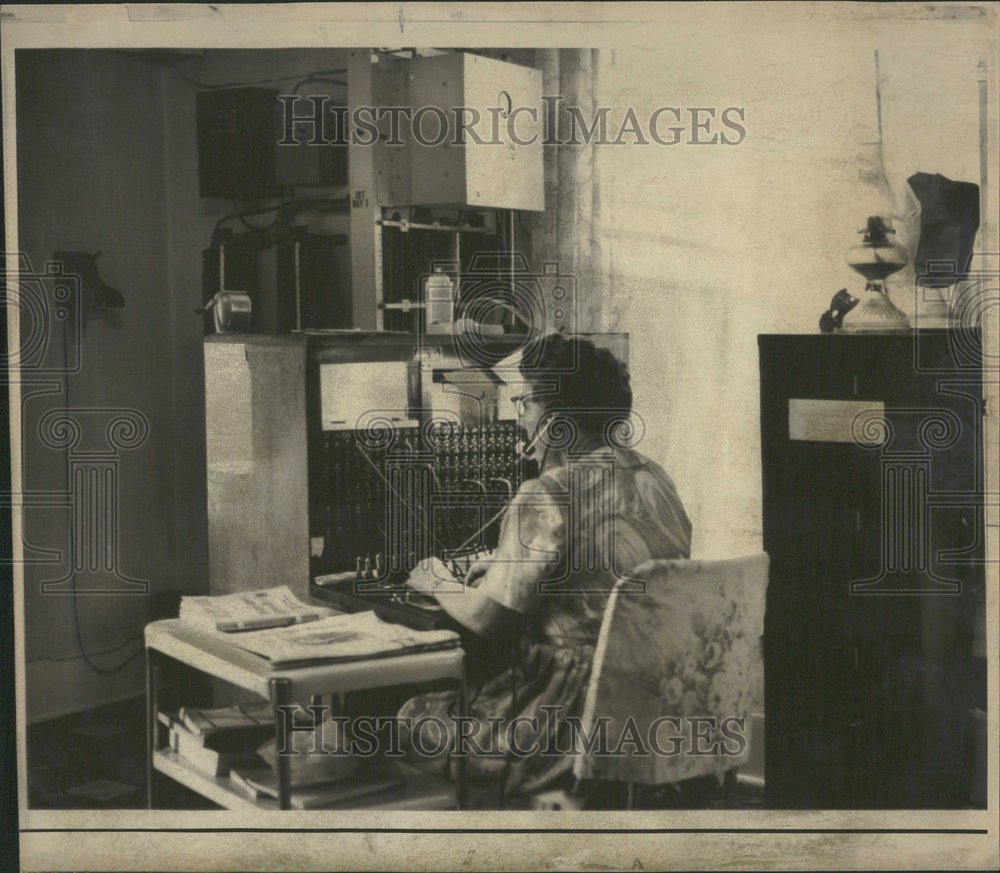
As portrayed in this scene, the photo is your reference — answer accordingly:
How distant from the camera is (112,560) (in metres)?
3.27

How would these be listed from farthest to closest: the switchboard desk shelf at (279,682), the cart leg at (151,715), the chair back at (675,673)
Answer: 1. the cart leg at (151,715)
2. the chair back at (675,673)
3. the switchboard desk shelf at (279,682)

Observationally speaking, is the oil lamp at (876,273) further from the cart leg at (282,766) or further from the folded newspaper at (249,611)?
the cart leg at (282,766)

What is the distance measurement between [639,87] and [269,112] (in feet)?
A: 3.26

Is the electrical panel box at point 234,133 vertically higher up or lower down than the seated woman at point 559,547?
higher up

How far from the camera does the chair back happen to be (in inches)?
124

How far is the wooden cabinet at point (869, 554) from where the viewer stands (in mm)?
3199

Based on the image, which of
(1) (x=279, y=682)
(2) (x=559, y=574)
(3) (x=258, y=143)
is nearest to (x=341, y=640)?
(1) (x=279, y=682)

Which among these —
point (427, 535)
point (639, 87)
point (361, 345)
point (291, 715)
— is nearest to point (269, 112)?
point (361, 345)

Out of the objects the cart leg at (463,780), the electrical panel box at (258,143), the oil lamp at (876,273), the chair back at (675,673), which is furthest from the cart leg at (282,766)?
the oil lamp at (876,273)

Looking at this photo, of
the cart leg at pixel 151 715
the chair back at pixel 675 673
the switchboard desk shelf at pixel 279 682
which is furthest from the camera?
the cart leg at pixel 151 715

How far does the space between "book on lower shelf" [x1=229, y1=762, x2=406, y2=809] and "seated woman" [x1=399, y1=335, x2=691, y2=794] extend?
0.23 meters

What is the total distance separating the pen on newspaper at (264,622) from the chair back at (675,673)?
788mm

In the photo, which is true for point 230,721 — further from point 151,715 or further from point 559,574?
point 559,574

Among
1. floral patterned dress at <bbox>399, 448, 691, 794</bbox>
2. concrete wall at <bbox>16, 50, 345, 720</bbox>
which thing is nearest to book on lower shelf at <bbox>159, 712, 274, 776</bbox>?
concrete wall at <bbox>16, 50, 345, 720</bbox>
